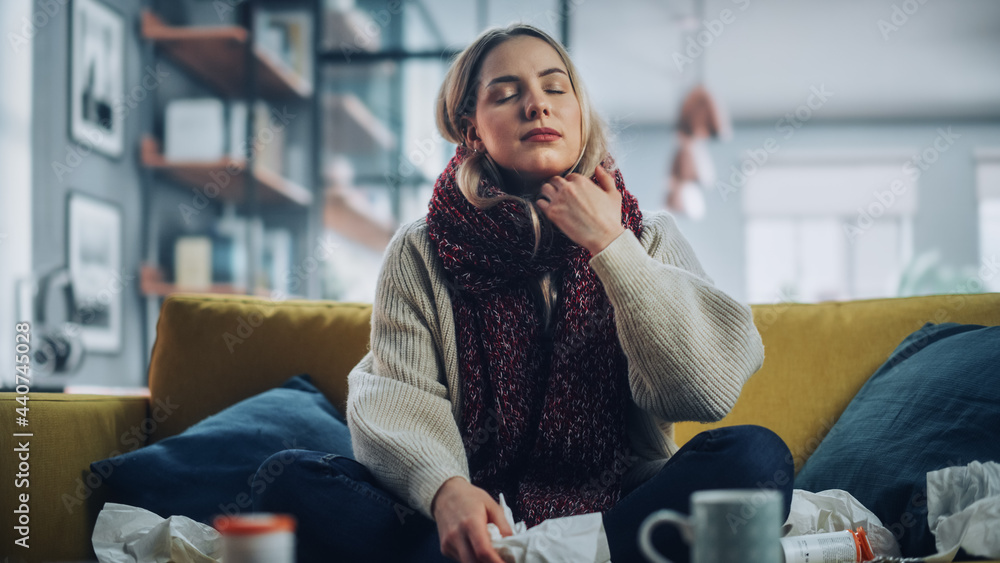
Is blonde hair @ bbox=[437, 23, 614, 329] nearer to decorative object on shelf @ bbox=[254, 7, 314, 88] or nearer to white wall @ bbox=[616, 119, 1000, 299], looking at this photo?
decorative object on shelf @ bbox=[254, 7, 314, 88]

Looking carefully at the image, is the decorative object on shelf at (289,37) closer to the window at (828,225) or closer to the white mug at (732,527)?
the white mug at (732,527)

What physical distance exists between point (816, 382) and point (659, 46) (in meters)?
3.99

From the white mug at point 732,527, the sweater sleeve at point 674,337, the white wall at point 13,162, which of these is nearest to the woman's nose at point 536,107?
the sweater sleeve at point 674,337

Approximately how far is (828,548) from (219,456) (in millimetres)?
987

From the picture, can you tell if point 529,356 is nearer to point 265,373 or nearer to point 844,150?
point 265,373

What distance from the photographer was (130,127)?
3.20 metres

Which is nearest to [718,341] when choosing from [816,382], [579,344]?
[579,344]

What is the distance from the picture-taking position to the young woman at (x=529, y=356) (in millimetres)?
1009

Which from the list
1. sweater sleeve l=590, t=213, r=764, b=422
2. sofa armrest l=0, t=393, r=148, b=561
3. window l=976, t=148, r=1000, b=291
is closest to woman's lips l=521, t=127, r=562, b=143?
sweater sleeve l=590, t=213, r=764, b=422

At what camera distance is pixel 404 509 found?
3.52 ft

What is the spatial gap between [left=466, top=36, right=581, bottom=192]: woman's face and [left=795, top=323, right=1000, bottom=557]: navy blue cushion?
0.67m

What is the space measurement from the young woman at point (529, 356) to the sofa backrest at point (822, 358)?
14.7 inches

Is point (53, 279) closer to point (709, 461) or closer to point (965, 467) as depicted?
point (709, 461)

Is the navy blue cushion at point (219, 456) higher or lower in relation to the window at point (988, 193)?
lower
